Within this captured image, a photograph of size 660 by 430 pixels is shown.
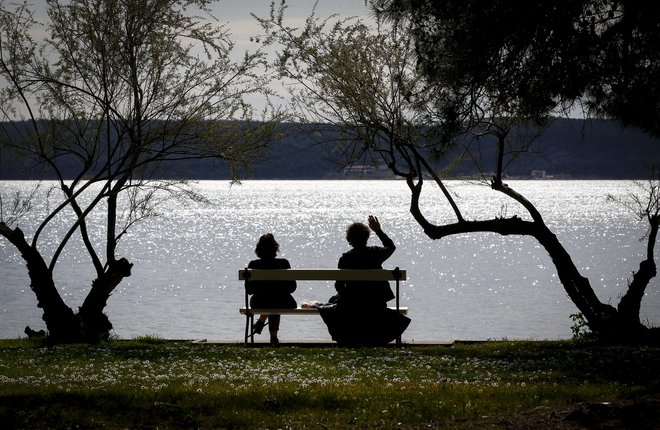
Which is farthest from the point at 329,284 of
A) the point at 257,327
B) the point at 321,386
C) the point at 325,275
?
the point at 321,386

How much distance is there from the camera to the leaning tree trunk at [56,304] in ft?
47.6

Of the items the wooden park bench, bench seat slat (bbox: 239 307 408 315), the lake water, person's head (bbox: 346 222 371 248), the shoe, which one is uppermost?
person's head (bbox: 346 222 371 248)

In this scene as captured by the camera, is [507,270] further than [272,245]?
Yes

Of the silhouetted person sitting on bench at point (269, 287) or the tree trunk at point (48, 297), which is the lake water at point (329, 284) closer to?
the tree trunk at point (48, 297)

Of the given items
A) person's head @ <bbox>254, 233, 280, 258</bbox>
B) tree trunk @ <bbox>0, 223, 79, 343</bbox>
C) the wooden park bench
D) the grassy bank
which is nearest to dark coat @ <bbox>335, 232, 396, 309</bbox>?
the wooden park bench

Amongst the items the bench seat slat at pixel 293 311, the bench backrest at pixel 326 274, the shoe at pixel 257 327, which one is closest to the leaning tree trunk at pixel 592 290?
the bench backrest at pixel 326 274

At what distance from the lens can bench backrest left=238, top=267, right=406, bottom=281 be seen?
12766 mm

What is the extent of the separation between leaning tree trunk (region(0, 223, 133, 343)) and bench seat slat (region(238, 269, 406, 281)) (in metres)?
2.63

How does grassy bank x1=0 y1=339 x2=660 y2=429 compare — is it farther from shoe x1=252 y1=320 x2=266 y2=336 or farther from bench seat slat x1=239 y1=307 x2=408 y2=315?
shoe x1=252 y1=320 x2=266 y2=336

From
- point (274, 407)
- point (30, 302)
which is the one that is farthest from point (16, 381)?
point (30, 302)

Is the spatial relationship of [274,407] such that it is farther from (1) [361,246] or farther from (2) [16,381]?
(1) [361,246]

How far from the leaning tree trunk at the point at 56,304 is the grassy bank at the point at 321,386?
123cm

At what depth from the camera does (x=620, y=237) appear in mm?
81375

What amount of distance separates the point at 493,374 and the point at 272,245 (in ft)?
14.8
